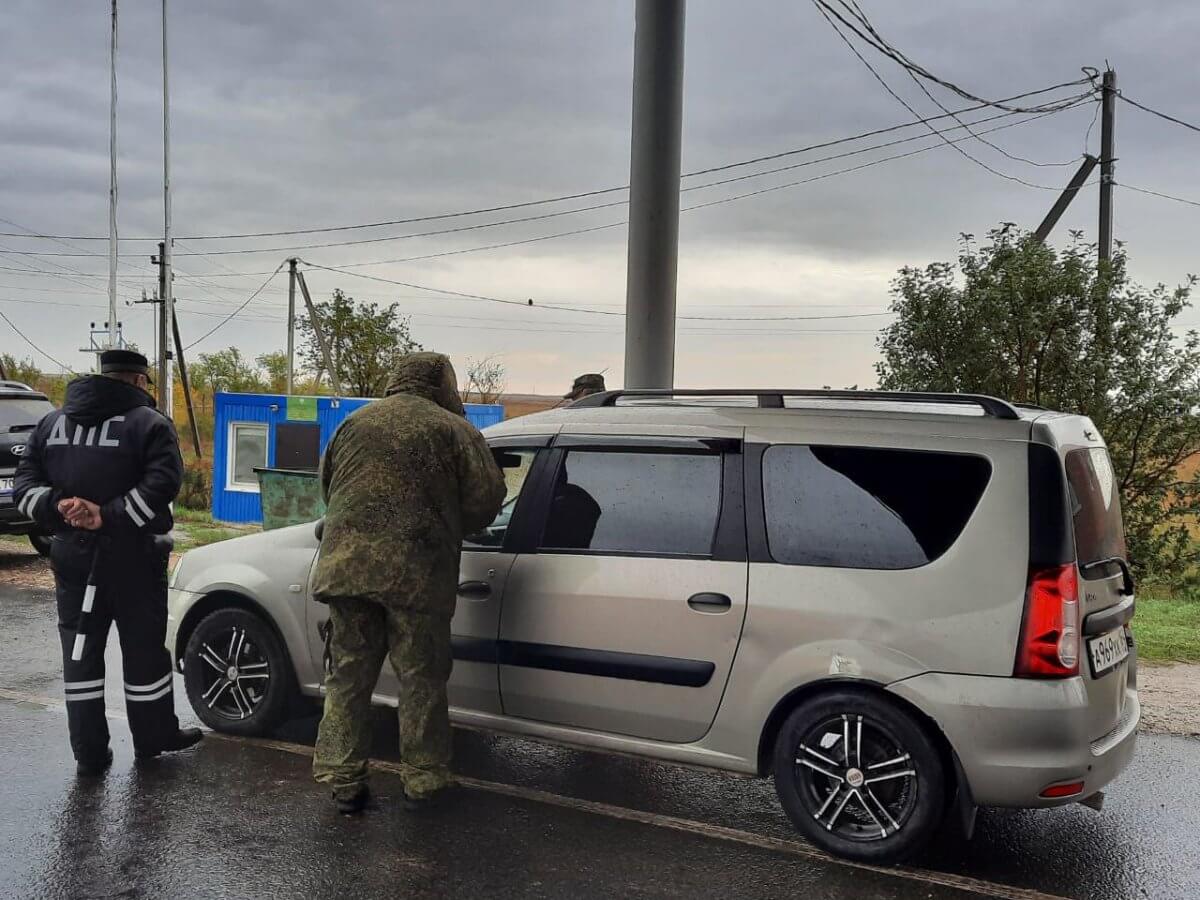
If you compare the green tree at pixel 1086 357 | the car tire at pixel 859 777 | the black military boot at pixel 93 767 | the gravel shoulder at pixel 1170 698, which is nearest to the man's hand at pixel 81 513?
the black military boot at pixel 93 767

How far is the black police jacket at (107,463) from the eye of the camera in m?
4.75

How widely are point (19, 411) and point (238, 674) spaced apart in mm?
7790

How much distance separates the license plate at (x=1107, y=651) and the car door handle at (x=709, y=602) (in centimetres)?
125

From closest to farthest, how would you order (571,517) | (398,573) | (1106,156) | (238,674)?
(398,573) → (571,517) → (238,674) → (1106,156)

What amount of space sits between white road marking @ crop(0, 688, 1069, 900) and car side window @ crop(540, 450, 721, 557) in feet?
3.48

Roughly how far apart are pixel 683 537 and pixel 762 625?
1.56 ft

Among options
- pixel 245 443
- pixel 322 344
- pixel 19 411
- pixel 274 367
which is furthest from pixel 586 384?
pixel 274 367

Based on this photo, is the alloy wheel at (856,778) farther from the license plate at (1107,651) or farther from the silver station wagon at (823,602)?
the license plate at (1107,651)

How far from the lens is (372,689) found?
440cm

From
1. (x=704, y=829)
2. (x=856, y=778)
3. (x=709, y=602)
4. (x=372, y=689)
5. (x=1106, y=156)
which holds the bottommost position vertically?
(x=704, y=829)

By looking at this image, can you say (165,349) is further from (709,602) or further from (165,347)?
(709,602)

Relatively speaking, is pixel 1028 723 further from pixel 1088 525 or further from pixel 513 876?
pixel 513 876

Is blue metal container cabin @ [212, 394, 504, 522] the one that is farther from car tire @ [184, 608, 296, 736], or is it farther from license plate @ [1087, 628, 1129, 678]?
license plate @ [1087, 628, 1129, 678]

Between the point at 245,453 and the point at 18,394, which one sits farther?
the point at 245,453
